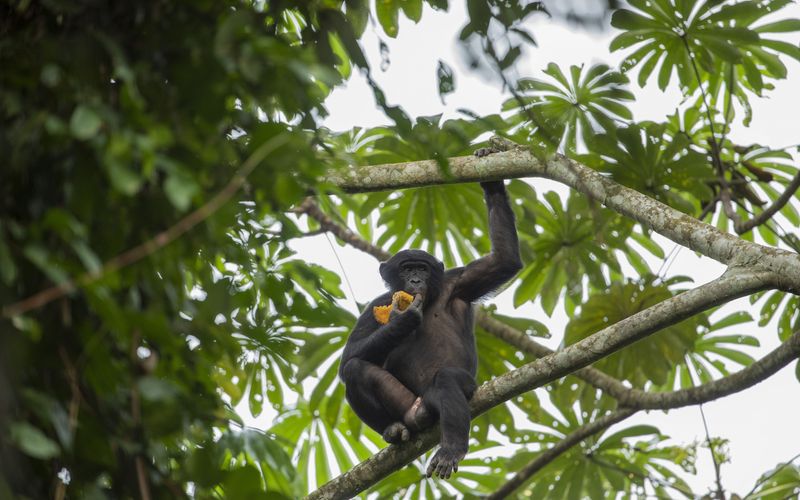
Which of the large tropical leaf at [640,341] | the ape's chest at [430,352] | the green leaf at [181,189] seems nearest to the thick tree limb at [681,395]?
the large tropical leaf at [640,341]

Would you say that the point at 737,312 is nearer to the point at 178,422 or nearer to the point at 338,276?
the point at 338,276

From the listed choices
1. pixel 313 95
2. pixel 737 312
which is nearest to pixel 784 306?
pixel 737 312

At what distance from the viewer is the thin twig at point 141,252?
1649 millimetres

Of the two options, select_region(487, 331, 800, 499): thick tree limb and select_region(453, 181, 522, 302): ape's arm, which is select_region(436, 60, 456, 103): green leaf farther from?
select_region(453, 181, 522, 302): ape's arm

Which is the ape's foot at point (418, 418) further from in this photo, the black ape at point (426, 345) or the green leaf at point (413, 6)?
the green leaf at point (413, 6)

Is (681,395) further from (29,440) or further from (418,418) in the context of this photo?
(29,440)

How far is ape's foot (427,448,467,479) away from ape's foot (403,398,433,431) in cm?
34

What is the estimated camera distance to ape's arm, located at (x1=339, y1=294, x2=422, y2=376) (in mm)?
5477

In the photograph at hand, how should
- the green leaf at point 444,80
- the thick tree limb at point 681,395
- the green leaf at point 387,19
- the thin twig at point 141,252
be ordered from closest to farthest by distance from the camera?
the thin twig at point 141,252
the green leaf at point 444,80
the thick tree limb at point 681,395
the green leaf at point 387,19

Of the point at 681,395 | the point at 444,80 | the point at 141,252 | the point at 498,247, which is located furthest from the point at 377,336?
the point at 141,252

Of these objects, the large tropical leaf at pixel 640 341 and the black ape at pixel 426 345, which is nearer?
the black ape at pixel 426 345

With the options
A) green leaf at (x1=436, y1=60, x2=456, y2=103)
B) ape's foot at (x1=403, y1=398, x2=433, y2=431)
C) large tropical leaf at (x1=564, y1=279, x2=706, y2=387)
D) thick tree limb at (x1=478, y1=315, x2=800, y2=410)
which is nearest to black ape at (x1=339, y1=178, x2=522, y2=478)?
ape's foot at (x1=403, y1=398, x2=433, y2=431)

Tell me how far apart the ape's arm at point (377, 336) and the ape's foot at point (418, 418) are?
1.43ft

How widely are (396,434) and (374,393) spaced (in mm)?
529
